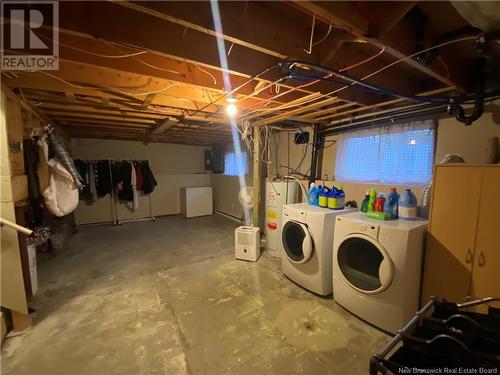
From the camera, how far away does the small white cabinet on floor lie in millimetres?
A: 5594

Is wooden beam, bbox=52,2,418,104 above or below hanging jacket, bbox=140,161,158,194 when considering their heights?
above

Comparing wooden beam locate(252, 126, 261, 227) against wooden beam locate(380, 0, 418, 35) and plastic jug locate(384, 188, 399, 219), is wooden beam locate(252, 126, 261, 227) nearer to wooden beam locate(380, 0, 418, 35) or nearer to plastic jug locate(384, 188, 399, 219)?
plastic jug locate(384, 188, 399, 219)

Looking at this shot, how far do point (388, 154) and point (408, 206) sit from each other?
781 mm

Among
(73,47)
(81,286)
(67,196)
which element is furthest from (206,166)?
(73,47)

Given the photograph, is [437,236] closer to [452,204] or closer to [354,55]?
[452,204]

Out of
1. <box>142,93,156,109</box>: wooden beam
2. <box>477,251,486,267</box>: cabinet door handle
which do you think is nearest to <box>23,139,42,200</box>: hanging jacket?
<box>142,93,156,109</box>: wooden beam

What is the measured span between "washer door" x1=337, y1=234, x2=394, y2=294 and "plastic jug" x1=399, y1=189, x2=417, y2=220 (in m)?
0.42

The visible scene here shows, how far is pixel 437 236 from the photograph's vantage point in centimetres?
168

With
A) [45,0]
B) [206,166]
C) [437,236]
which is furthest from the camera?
[206,166]

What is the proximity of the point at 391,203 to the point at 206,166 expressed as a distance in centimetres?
516

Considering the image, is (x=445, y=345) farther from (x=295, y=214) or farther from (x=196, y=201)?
(x=196, y=201)

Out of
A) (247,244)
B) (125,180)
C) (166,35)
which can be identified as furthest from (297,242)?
(125,180)

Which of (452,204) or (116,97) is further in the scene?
(116,97)

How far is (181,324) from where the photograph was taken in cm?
185
